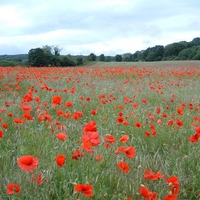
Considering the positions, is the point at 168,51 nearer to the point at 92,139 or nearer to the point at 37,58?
the point at 37,58

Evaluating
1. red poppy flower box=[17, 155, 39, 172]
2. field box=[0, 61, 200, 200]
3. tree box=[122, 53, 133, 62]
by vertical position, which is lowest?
tree box=[122, 53, 133, 62]

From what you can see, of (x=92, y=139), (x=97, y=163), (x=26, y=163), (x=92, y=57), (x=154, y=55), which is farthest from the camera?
(x=92, y=57)

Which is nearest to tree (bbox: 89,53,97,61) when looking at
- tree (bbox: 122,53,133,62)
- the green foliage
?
tree (bbox: 122,53,133,62)

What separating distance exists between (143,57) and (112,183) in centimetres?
5204

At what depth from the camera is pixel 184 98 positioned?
21.2ft

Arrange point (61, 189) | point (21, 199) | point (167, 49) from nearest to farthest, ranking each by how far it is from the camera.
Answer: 1. point (21, 199)
2. point (61, 189)
3. point (167, 49)

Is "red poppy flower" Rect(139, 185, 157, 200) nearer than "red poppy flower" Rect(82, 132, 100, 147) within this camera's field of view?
Yes

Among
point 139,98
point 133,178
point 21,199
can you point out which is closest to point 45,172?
point 21,199

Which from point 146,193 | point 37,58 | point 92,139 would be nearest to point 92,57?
point 37,58

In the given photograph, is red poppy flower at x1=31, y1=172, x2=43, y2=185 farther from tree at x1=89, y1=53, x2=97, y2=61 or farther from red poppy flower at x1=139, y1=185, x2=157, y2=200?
tree at x1=89, y1=53, x2=97, y2=61

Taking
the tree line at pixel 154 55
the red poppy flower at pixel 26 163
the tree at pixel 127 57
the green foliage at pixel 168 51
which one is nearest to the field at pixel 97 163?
the red poppy flower at pixel 26 163

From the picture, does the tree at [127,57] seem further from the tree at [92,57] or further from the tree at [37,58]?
the tree at [37,58]

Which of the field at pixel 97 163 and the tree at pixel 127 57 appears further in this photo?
the tree at pixel 127 57

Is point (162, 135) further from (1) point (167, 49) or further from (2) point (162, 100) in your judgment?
(1) point (167, 49)
